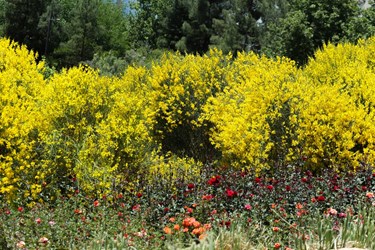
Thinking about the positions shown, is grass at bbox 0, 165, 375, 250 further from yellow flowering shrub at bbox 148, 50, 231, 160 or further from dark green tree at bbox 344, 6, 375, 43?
dark green tree at bbox 344, 6, 375, 43

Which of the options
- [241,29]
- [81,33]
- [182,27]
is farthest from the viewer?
[182,27]

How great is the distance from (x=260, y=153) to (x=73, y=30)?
30457 millimetres

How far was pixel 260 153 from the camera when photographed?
8539 mm

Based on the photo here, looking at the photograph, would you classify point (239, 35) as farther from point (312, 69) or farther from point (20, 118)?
point (20, 118)

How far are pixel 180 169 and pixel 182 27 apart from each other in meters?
29.4

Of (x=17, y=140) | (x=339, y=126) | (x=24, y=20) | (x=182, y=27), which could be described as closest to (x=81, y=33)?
(x=24, y=20)

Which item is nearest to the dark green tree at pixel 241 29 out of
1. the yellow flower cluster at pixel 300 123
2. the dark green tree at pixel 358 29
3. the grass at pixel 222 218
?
the dark green tree at pixel 358 29

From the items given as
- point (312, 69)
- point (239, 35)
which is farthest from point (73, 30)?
point (312, 69)

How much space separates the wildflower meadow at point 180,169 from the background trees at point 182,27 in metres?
12.9

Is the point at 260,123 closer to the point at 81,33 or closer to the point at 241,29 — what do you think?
the point at 241,29

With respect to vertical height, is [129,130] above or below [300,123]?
below

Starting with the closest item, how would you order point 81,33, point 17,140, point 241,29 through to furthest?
point 17,140, point 241,29, point 81,33

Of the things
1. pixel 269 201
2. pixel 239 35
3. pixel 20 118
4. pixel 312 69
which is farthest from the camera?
pixel 239 35

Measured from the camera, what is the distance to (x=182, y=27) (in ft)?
122
